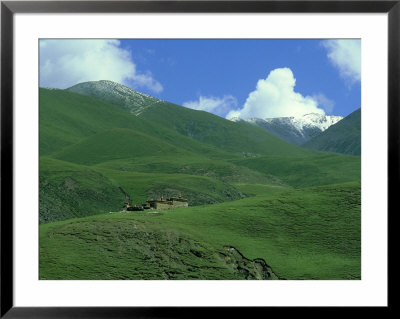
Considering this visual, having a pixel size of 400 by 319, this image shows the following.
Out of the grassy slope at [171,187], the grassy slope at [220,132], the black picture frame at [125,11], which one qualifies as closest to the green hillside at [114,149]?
the grassy slope at [171,187]

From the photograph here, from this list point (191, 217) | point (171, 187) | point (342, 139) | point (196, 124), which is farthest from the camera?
point (196, 124)

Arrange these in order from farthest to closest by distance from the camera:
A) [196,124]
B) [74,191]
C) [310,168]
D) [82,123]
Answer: [196,124] → [82,123] → [310,168] → [74,191]

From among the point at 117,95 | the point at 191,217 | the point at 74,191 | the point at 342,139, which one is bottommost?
the point at 191,217

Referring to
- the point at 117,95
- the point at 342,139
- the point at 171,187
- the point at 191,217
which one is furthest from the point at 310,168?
the point at 117,95

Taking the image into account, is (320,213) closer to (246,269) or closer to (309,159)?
(246,269)

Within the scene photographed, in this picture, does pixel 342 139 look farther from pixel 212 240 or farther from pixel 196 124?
pixel 212 240

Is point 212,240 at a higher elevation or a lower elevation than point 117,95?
lower

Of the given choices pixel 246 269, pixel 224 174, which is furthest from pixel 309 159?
pixel 246 269

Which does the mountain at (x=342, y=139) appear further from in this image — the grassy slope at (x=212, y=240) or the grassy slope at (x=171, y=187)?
the grassy slope at (x=212, y=240)
